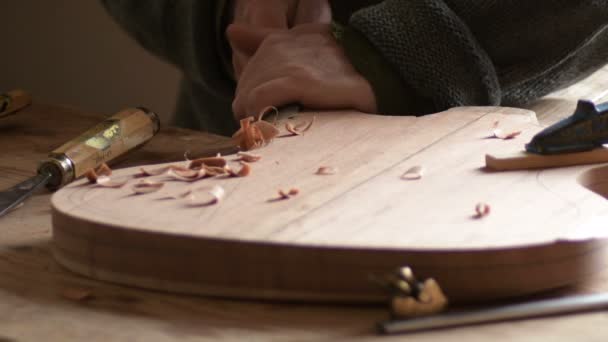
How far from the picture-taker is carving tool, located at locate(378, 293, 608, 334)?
651mm

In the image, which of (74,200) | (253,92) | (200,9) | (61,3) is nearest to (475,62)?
(253,92)

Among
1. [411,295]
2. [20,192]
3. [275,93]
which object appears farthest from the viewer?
[275,93]

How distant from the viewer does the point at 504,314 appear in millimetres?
665

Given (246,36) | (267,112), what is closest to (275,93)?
(267,112)

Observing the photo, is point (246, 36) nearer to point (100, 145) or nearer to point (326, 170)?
point (100, 145)

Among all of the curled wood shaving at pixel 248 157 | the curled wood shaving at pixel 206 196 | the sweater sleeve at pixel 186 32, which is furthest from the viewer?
the sweater sleeve at pixel 186 32

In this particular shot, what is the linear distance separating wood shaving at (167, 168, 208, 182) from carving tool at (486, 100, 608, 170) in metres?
0.26

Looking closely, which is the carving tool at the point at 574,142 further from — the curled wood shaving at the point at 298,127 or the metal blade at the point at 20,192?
the metal blade at the point at 20,192

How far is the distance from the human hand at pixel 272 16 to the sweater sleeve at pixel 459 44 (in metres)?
0.12

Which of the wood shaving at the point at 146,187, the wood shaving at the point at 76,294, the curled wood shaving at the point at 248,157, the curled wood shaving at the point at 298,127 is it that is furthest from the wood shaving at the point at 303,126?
the wood shaving at the point at 76,294

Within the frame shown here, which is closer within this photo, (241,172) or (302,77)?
(241,172)

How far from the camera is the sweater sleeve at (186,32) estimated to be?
4.30 feet

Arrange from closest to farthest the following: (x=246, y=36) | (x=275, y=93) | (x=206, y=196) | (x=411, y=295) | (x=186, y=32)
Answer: (x=411, y=295) < (x=206, y=196) < (x=275, y=93) < (x=246, y=36) < (x=186, y=32)

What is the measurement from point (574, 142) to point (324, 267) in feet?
1.00
